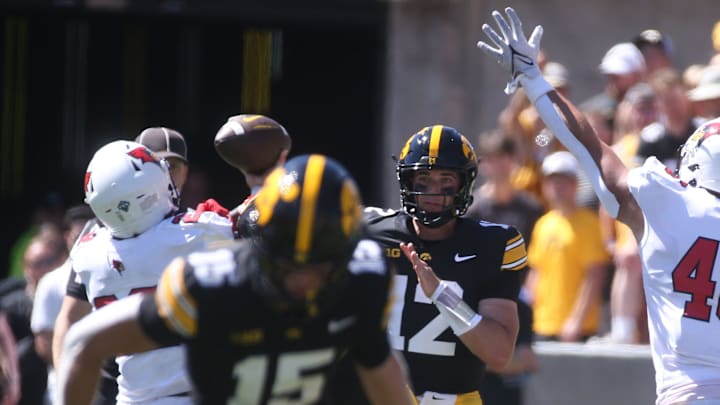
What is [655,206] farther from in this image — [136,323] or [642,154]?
[642,154]

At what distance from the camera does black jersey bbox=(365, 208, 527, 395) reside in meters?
5.36

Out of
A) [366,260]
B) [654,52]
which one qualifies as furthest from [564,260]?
[366,260]

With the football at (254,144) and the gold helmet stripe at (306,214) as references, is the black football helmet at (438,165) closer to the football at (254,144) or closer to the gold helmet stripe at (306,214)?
the football at (254,144)

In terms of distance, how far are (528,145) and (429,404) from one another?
513 centimetres

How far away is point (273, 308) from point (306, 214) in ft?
1.06

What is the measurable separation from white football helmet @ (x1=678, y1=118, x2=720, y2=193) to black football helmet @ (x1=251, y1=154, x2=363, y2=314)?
1.83m

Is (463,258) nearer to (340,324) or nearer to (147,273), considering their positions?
(147,273)

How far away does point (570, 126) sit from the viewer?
5570 mm

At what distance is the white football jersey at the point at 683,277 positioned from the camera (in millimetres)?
5043

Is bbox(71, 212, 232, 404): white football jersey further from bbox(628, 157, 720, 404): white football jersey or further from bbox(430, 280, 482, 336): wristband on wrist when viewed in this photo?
bbox(628, 157, 720, 404): white football jersey

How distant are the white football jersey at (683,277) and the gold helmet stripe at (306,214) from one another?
6.04 feet

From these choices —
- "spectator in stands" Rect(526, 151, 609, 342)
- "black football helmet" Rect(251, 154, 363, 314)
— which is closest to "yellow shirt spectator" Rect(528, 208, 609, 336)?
"spectator in stands" Rect(526, 151, 609, 342)

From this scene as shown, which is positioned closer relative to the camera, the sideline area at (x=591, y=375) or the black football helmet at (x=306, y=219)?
the black football helmet at (x=306, y=219)

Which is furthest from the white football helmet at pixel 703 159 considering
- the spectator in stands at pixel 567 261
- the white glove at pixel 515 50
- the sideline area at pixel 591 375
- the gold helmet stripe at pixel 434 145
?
the spectator in stands at pixel 567 261
